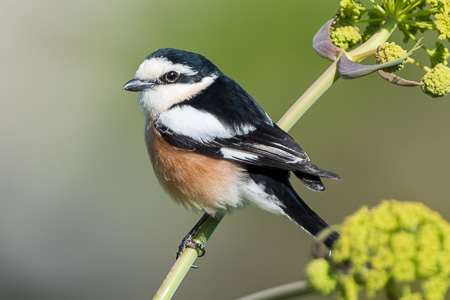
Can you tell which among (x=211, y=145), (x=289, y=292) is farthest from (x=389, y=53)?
(x=211, y=145)

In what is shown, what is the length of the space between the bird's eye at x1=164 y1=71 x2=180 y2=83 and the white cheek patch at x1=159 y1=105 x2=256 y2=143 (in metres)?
0.11

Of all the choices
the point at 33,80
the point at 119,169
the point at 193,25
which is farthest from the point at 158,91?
the point at 33,80

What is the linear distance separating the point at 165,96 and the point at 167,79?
7 cm

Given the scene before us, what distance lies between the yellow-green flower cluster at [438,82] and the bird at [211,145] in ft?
1.87

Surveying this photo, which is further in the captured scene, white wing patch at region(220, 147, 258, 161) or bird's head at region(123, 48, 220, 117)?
bird's head at region(123, 48, 220, 117)

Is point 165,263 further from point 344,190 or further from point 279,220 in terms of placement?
point 344,190

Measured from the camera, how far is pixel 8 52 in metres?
4.48

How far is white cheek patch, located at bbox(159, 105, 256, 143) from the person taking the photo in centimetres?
246

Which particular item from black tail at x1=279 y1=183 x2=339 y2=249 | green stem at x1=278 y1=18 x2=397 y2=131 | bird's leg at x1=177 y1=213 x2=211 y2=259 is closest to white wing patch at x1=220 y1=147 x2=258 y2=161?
black tail at x1=279 y1=183 x2=339 y2=249

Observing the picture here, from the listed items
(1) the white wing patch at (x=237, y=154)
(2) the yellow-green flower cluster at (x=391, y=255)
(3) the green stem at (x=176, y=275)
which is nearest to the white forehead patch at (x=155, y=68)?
(1) the white wing patch at (x=237, y=154)

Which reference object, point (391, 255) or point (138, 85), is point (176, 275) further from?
point (138, 85)

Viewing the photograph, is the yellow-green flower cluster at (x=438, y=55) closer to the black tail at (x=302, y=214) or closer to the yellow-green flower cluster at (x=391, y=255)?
the black tail at (x=302, y=214)

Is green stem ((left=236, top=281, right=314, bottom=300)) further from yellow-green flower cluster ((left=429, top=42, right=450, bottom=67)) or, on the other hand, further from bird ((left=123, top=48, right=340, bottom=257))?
bird ((left=123, top=48, right=340, bottom=257))

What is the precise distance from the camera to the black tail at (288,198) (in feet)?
6.95
